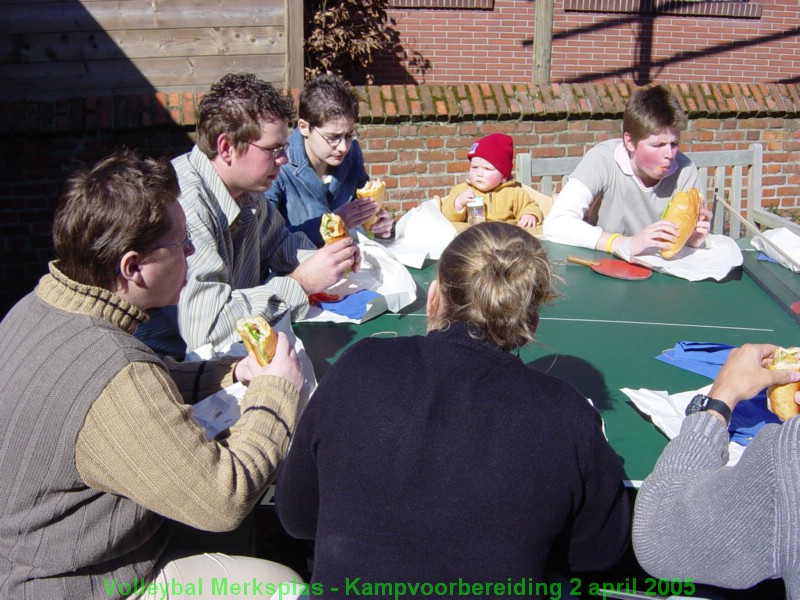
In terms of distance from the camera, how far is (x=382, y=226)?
11.4 feet

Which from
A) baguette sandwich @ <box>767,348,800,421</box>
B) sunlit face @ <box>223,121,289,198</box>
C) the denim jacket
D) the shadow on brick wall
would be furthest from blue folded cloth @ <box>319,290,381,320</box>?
the shadow on brick wall

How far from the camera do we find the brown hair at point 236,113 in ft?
8.29

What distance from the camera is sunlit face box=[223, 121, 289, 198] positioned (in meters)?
2.56

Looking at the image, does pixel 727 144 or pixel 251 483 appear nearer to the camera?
pixel 251 483

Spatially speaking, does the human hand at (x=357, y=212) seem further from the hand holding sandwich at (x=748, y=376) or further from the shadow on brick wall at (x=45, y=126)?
the shadow on brick wall at (x=45, y=126)

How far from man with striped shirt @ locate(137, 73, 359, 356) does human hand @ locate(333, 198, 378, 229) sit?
1.89ft

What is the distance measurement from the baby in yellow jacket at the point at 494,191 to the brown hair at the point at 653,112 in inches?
23.3

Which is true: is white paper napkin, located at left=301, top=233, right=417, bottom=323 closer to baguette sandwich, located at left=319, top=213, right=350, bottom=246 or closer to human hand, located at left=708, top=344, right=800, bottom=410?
baguette sandwich, located at left=319, top=213, right=350, bottom=246

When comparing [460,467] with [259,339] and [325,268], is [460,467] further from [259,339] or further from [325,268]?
[325,268]

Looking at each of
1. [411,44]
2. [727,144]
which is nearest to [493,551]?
[727,144]

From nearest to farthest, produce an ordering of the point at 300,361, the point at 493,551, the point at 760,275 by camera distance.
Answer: the point at 493,551 < the point at 300,361 < the point at 760,275

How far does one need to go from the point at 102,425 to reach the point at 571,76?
9.40 metres

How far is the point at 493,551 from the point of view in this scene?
1.35 metres

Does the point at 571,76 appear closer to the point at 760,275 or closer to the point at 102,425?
the point at 760,275
